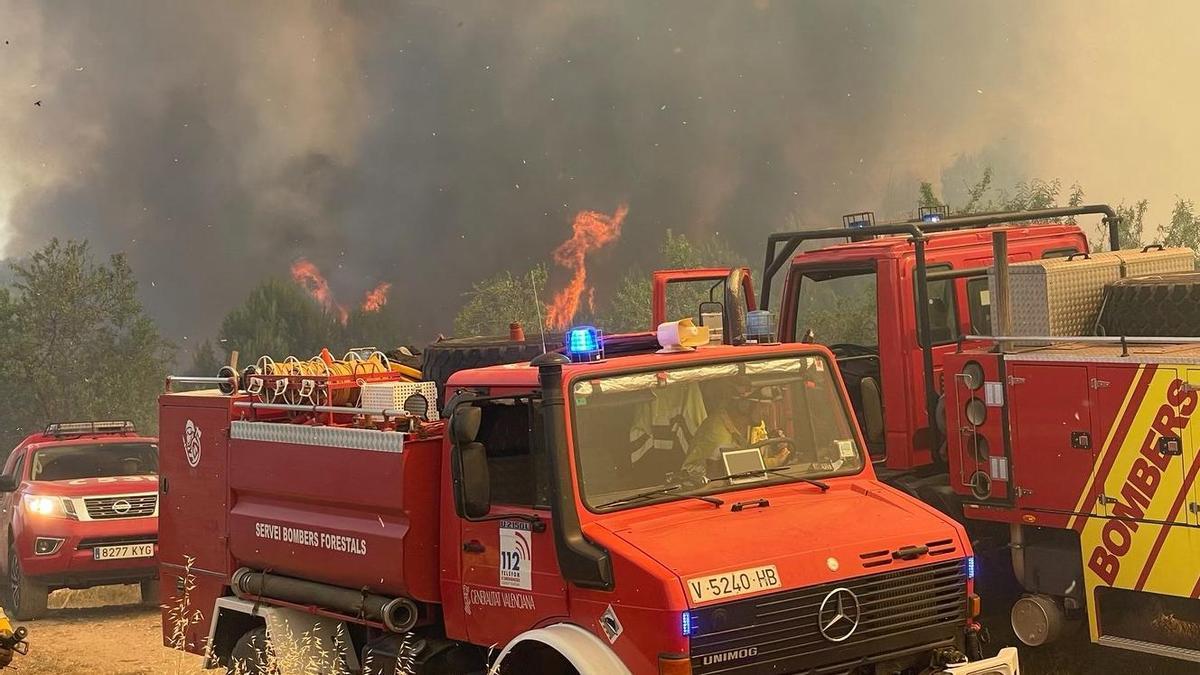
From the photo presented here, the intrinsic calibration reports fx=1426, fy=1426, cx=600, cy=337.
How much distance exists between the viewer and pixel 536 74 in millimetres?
50188

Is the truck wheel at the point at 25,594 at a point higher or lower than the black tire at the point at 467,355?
lower

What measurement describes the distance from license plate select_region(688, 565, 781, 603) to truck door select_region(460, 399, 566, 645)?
2.71 feet

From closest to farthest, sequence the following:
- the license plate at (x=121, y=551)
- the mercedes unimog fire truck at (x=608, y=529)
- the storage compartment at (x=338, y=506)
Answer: the mercedes unimog fire truck at (x=608, y=529)
the storage compartment at (x=338, y=506)
the license plate at (x=121, y=551)

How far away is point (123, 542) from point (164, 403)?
527cm

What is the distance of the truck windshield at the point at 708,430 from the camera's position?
6.16 metres

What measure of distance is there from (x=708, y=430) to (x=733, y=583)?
3.32ft

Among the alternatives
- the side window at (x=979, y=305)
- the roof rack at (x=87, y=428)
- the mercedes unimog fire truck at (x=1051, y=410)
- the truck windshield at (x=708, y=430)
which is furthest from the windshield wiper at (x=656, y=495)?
the roof rack at (x=87, y=428)

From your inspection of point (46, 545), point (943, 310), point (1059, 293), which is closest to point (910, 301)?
point (943, 310)

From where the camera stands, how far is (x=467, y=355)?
31.6ft

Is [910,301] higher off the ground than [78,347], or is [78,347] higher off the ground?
[78,347]

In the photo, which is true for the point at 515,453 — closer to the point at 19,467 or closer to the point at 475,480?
the point at 475,480

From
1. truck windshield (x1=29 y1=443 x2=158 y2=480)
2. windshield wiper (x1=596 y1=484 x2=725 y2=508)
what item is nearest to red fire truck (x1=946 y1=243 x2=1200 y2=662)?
windshield wiper (x1=596 y1=484 x2=725 y2=508)

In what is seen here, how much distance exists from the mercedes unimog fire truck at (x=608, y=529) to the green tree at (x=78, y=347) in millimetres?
24242

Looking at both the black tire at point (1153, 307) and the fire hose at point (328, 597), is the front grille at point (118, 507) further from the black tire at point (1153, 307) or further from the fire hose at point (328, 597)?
the black tire at point (1153, 307)
